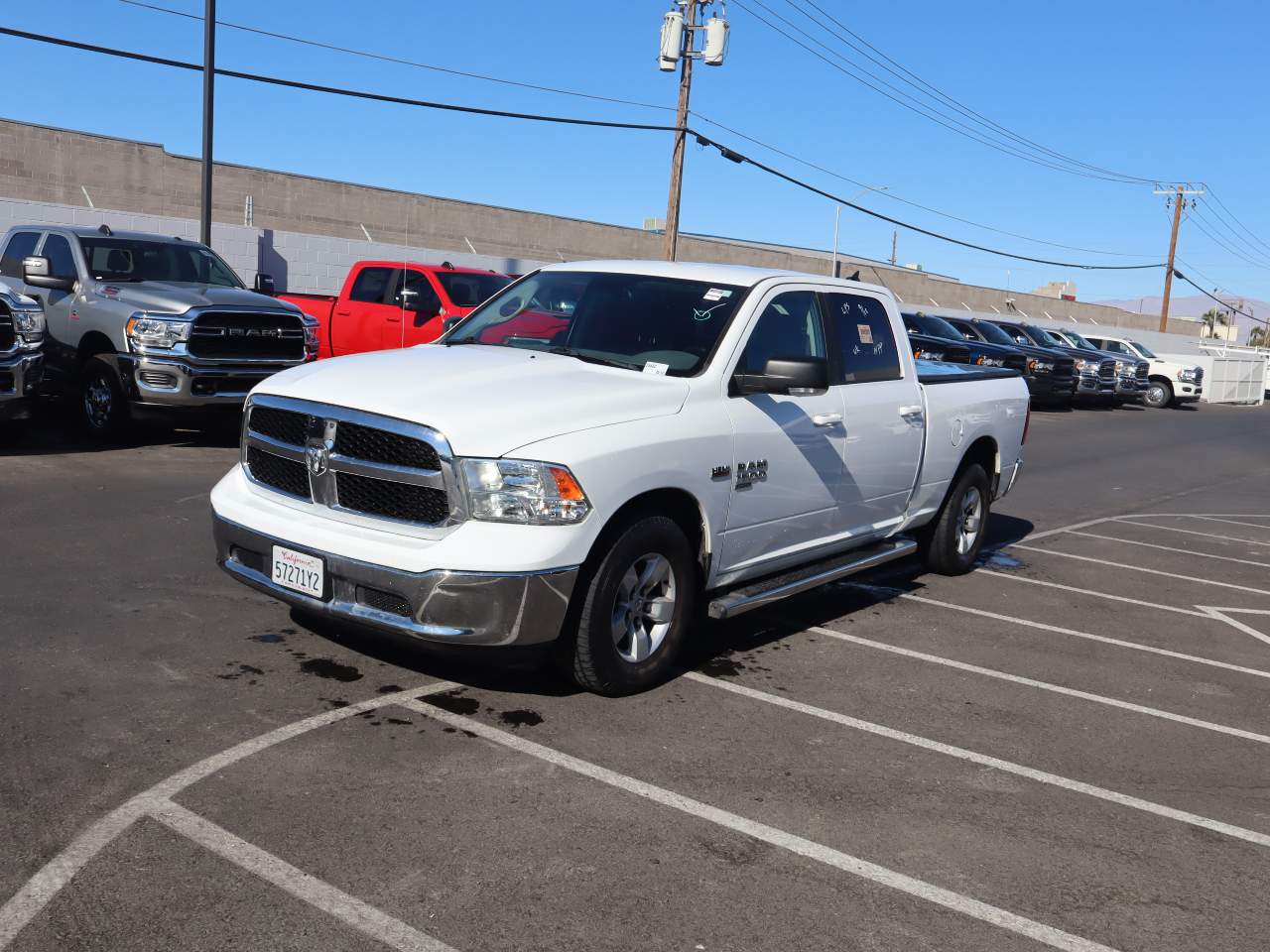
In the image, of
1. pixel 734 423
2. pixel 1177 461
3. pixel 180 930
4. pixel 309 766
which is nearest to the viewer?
pixel 180 930

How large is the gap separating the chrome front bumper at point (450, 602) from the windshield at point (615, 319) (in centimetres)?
144

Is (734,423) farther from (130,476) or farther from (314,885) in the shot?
(130,476)

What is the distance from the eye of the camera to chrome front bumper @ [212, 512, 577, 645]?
4473mm

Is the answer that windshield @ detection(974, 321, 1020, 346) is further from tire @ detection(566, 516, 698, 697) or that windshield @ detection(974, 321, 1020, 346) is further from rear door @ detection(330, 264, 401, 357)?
tire @ detection(566, 516, 698, 697)

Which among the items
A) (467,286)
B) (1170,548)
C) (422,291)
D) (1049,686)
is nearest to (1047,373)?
(467,286)

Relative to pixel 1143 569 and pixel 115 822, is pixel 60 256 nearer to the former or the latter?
pixel 115 822

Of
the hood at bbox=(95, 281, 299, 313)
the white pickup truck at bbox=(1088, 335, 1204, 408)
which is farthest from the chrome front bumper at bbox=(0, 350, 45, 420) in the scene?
the white pickup truck at bbox=(1088, 335, 1204, 408)

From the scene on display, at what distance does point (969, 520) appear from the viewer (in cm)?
838

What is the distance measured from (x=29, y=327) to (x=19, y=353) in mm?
256

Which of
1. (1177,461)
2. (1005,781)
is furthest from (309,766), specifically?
(1177,461)

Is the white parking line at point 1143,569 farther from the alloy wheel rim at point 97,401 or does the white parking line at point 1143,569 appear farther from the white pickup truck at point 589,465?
the alloy wheel rim at point 97,401

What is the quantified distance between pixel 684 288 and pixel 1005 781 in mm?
2841

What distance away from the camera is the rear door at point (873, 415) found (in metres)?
6.51

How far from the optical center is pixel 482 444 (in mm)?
4539
